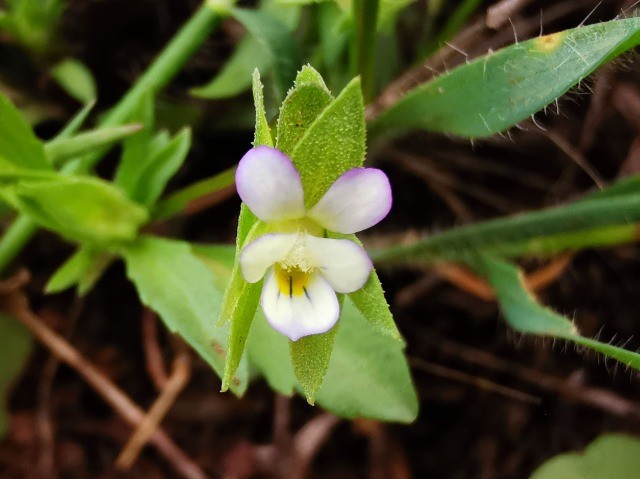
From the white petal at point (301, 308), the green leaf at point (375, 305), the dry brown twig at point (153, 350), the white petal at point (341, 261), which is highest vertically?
the white petal at point (341, 261)

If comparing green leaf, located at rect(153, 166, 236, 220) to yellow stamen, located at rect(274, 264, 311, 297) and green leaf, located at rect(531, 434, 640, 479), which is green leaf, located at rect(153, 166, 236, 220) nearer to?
yellow stamen, located at rect(274, 264, 311, 297)

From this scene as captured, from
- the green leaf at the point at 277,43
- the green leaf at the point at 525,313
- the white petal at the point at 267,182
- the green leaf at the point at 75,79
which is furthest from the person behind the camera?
the green leaf at the point at 75,79

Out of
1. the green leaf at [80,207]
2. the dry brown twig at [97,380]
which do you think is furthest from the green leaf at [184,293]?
the dry brown twig at [97,380]

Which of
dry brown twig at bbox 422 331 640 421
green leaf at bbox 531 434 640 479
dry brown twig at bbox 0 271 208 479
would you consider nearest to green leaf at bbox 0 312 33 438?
dry brown twig at bbox 0 271 208 479

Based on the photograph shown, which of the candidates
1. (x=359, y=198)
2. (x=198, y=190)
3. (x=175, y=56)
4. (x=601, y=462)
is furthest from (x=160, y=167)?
(x=601, y=462)

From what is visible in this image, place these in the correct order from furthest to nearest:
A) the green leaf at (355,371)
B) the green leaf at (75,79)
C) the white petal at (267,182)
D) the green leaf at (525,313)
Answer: the green leaf at (75,79) < the green leaf at (355,371) < the green leaf at (525,313) < the white petal at (267,182)

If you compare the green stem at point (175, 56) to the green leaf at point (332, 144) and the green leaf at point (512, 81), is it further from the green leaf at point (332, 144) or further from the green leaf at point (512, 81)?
the green leaf at point (332, 144)

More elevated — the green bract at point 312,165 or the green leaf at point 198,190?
the green bract at point 312,165

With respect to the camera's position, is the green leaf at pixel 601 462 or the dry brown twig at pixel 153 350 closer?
the green leaf at pixel 601 462
